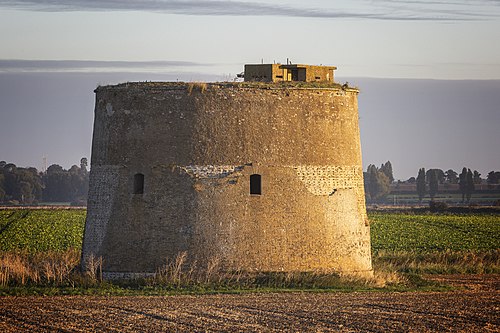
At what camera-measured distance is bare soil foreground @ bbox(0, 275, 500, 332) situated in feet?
65.4

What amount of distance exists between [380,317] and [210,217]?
723 centimetres

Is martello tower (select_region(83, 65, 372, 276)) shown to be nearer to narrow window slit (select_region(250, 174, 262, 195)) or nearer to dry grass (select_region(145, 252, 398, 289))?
narrow window slit (select_region(250, 174, 262, 195))

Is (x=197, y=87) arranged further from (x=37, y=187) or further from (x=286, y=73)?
(x=37, y=187)

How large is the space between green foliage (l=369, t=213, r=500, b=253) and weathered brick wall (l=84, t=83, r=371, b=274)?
47.6 feet

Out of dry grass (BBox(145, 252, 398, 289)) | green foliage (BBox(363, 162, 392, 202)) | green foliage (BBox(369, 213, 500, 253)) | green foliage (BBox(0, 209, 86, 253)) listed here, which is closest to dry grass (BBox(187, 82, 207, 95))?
dry grass (BBox(145, 252, 398, 289))

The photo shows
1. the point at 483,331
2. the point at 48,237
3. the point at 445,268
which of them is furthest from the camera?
the point at 48,237

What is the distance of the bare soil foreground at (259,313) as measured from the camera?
19.9m

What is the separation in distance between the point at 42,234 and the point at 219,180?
28.3m

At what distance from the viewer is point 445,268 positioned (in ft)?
114

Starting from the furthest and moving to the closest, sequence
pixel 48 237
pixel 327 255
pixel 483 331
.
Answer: pixel 48 237, pixel 327 255, pixel 483 331

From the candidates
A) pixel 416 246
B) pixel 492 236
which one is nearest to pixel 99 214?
pixel 416 246

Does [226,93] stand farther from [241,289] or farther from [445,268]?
[445,268]

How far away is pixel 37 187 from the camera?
15975 cm

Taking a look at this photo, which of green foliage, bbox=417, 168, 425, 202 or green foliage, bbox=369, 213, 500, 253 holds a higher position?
green foliage, bbox=417, 168, 425, 202
